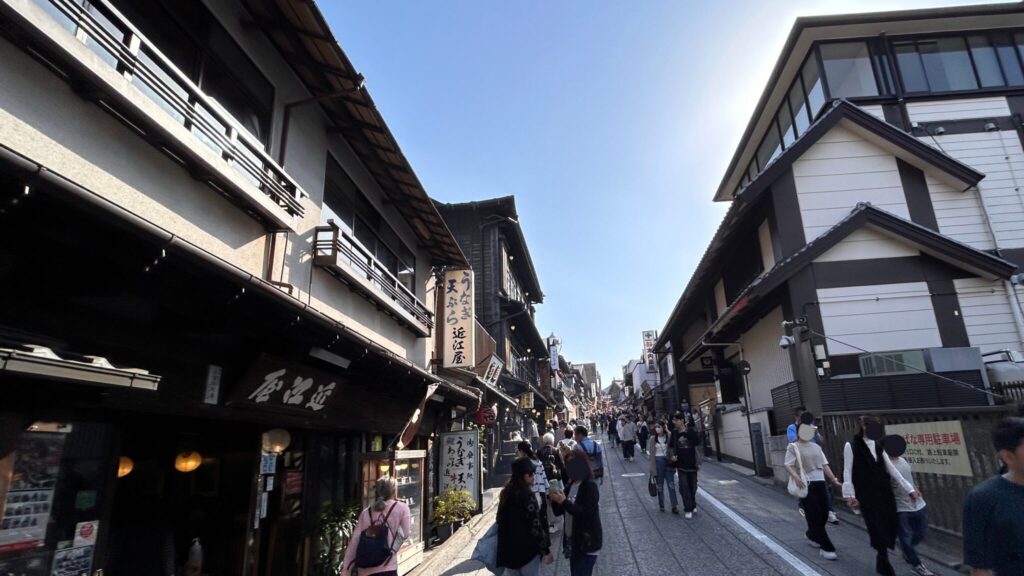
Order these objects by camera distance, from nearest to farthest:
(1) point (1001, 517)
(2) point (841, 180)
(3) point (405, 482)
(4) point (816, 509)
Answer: (1) point (1001, 517)
(4) point (816, 509)
(3) point (405, 482)
(2) point (841, 180)

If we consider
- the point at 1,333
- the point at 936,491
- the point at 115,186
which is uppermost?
the point at 115,186

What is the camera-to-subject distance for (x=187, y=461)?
25.7 feet

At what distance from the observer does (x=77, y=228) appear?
335cm

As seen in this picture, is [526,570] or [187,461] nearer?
[526,570]

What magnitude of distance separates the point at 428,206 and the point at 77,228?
26.9 feet

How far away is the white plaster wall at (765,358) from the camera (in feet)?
53.9

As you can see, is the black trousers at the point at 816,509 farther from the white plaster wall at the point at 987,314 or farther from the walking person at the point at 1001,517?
the white plaster wall at the point at 987,314

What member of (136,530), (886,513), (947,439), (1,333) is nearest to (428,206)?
(136,530)

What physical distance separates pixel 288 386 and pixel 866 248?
15.5 m

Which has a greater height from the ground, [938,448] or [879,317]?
[879,317]

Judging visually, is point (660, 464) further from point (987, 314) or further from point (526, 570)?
point (987, 314)

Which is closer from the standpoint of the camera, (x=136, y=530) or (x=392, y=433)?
(x=136, y=530)

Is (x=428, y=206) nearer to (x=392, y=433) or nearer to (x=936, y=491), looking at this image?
(x=392, y=433)

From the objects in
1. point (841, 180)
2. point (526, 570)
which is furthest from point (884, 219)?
point (526, 570)
